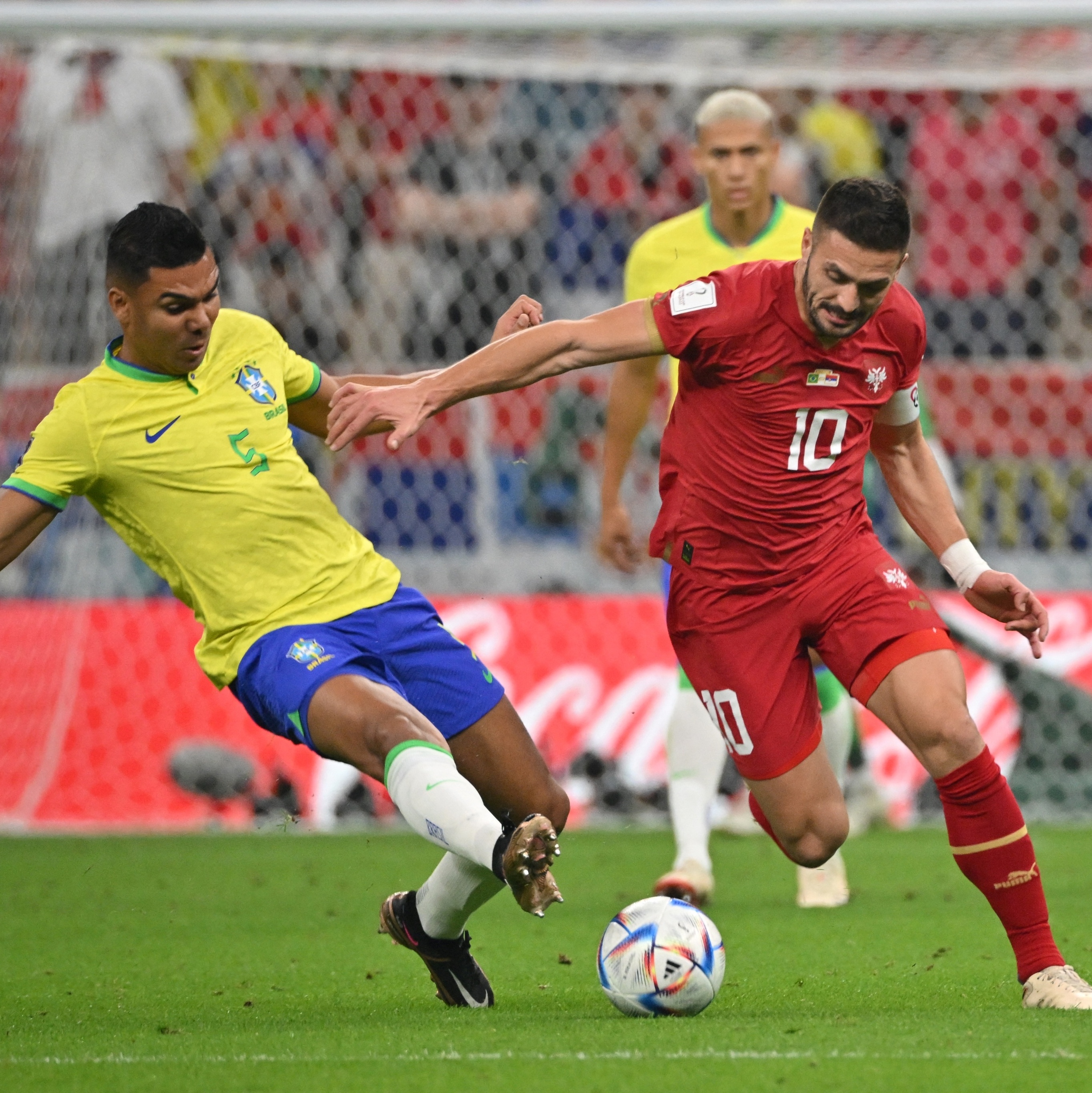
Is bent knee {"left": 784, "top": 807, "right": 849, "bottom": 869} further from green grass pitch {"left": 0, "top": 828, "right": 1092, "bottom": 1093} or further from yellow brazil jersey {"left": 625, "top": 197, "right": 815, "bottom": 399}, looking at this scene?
yellow brazil jersey {"left": 625, "top": 197, "right": 815, "bottom": 399}

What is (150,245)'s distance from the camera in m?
4.74

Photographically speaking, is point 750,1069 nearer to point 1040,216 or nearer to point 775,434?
point 775,434

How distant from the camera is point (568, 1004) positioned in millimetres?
4598

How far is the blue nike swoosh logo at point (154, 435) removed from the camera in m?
4.79

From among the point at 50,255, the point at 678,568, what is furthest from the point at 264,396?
the point at 50,255

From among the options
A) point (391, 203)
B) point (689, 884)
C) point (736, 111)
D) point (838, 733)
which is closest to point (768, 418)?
point (689, 884)

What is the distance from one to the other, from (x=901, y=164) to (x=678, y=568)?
7.25m

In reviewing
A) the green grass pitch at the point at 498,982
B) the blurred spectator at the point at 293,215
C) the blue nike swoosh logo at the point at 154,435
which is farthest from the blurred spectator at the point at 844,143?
the blue nike swoosh logo at the point at 154,435

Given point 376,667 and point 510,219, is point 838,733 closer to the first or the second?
point 376,667

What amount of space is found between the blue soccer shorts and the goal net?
4983mm

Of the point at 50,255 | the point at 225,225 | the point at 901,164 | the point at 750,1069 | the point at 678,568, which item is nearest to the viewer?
the point at 750,1069

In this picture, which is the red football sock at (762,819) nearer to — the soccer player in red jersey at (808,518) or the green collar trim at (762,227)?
the soccer player in red jersey at (808,518)

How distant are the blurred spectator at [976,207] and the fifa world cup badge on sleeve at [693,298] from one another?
6.83 m

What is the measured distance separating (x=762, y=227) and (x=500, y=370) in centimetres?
265
